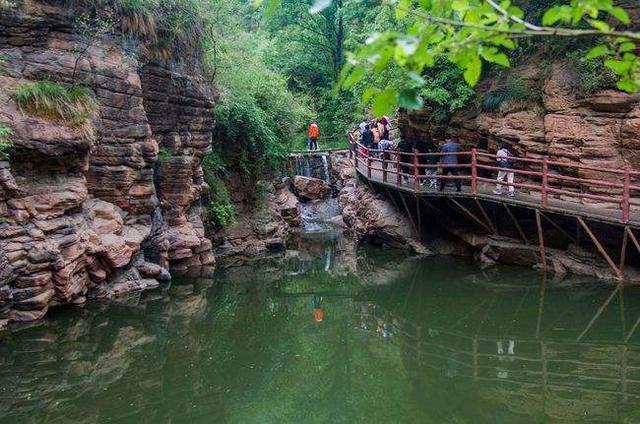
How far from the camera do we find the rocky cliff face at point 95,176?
32.2 ft

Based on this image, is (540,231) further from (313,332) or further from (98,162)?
(98,162)

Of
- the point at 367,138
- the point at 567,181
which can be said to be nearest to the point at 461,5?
the point at 567,181

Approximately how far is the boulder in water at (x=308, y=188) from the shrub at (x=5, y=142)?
616 inches

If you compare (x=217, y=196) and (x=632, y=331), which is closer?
(x=632, y=331)

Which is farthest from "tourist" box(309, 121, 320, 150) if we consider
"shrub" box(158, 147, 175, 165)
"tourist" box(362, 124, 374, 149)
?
"shrub" box(158, 147, 175, 165)

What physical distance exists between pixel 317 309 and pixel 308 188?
13.1 meters

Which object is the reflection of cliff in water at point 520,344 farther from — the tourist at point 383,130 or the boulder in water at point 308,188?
the boulder in water at point 308,188

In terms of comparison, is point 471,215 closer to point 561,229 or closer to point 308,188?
point 561,229

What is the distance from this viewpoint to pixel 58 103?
1077 cm

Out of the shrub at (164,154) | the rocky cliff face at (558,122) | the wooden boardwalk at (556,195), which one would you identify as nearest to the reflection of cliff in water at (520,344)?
the wooden boardwalk at (556,195)

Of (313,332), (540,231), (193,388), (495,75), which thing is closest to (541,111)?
(495,75)

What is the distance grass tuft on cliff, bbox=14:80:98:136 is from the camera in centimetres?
1040

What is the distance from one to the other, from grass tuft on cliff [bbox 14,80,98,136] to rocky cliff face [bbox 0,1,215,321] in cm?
17

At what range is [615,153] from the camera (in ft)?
43.6
